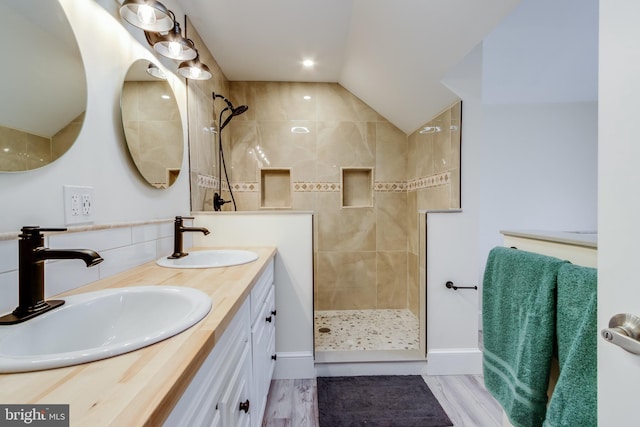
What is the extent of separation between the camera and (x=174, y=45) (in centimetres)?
128

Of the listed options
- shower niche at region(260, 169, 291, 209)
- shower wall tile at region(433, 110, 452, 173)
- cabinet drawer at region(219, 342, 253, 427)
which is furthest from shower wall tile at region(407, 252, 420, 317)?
cabinet drawer at region(219, 342, 253, 427)

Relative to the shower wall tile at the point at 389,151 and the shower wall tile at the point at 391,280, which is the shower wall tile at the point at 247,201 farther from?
the shower wall tile at the point at 391,280

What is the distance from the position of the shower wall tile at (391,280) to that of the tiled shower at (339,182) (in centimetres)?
1

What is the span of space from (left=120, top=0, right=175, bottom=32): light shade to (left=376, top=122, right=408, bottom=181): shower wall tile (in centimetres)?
201

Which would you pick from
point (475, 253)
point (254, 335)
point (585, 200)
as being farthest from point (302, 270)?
point (585, 200)

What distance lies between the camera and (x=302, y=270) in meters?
1.70

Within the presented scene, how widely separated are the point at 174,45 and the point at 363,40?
4.20 ft

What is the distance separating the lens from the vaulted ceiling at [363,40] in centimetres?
145

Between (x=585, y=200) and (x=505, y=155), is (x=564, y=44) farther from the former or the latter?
(x=585, y=200)

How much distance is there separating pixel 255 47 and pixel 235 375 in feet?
7.31

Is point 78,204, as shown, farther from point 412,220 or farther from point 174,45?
point 412,220

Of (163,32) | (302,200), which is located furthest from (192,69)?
(302,200)
